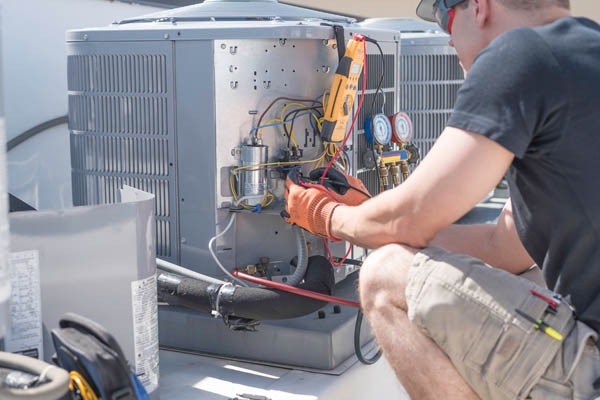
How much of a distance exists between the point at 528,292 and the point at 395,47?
1.20 meters

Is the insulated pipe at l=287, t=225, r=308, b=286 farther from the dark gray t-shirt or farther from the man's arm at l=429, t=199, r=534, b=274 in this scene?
the dark gray t-shirt

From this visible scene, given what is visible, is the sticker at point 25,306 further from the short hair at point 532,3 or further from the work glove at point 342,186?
the short hair at point 532,3

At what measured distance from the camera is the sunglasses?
183 cm

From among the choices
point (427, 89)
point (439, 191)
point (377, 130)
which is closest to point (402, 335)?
point (439, 191)

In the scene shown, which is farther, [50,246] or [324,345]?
[324,345]

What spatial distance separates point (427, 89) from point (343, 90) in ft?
5.29

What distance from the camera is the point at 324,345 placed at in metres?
2.05

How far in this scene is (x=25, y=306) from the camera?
1571mm

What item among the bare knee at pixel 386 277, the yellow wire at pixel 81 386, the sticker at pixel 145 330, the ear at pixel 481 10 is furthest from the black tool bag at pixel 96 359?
the ear at pixel 481 10

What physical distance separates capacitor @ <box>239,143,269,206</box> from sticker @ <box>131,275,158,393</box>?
0.39 metres

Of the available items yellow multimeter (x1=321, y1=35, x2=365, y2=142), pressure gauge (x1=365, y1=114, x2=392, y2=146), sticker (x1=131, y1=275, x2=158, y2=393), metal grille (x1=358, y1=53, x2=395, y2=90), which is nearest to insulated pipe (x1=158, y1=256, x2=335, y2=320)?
sticker (x1=131, y1=275, x2=158, y2=393)

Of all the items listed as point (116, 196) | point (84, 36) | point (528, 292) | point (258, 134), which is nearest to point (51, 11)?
point (84, 36)

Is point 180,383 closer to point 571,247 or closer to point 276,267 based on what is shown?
point 276,267

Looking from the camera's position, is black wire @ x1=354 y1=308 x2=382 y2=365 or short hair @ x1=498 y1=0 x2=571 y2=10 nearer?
short hair @ x1=498 y1=0 x2=571 y2=10
